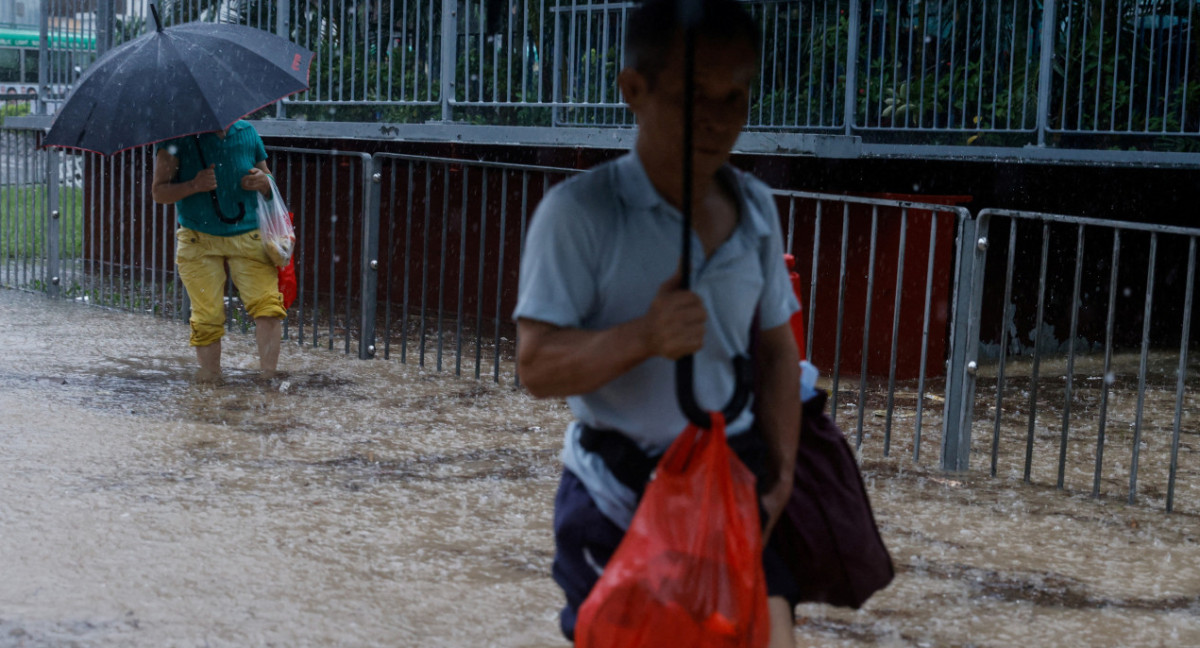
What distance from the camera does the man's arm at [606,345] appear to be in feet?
6.79

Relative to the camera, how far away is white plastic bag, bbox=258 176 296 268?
25.6 ft

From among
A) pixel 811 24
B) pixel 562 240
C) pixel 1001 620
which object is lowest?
pixel 1001 620

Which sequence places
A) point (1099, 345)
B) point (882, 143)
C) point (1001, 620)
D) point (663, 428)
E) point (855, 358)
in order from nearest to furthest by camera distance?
point (663, 428)
point (1001, 620)
point (855, 358)
point (882, 143)
point (1099, 345)

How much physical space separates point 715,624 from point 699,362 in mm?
449

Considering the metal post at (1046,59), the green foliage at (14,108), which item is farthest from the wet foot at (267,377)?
the green foliage at (14,108)

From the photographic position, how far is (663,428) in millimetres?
2268

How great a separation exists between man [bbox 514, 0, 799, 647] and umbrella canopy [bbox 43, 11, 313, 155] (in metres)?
5.48

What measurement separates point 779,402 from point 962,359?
4053 mm

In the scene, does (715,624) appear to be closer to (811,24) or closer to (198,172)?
(198,172)

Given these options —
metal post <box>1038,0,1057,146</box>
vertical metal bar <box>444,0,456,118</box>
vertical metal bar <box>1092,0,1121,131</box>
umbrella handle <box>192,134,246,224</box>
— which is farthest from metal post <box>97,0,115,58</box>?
vertical metal bar <box>1092,0,1121,131</box>

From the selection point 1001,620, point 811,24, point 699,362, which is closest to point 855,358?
point 811,24

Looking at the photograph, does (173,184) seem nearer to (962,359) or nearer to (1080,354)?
(962,359)

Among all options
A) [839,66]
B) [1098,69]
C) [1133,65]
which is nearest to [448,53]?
[839,66]

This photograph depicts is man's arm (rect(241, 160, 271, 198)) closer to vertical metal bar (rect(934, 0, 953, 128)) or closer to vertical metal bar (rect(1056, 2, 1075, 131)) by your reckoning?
vertical metal bar (rect(934, 0, 953, 128))
